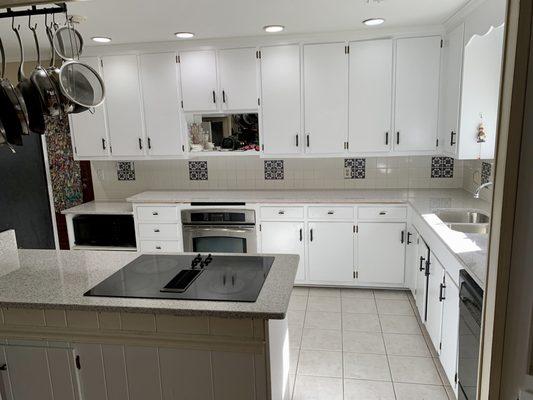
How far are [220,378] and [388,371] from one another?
139cm

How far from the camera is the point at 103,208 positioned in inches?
165

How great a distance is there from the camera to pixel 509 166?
0.94m

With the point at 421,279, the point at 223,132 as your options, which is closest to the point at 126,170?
the point at 223,132

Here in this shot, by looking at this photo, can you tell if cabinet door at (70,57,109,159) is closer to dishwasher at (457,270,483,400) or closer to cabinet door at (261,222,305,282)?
cabinet door at (261,222,305,282)

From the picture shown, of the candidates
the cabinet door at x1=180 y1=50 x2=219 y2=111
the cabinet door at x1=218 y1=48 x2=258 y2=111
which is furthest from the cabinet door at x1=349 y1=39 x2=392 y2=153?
the cabinet door at x1=180 y1=50 x2=219 y2=111

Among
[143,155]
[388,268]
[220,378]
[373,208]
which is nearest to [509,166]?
[220,378]

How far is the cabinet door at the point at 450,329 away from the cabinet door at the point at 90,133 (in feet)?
11.2

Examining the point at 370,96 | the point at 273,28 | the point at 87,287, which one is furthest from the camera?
the point at 370,96

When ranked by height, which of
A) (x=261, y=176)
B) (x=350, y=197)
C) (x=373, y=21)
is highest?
(x=373, y=21)

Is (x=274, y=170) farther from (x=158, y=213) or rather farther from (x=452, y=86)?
(x=452, y=86)

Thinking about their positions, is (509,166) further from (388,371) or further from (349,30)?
(349,30)

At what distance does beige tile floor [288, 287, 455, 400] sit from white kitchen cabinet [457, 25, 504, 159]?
145 cm

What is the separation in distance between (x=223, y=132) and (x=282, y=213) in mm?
1046

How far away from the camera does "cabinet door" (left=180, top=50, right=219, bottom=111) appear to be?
3770mm
